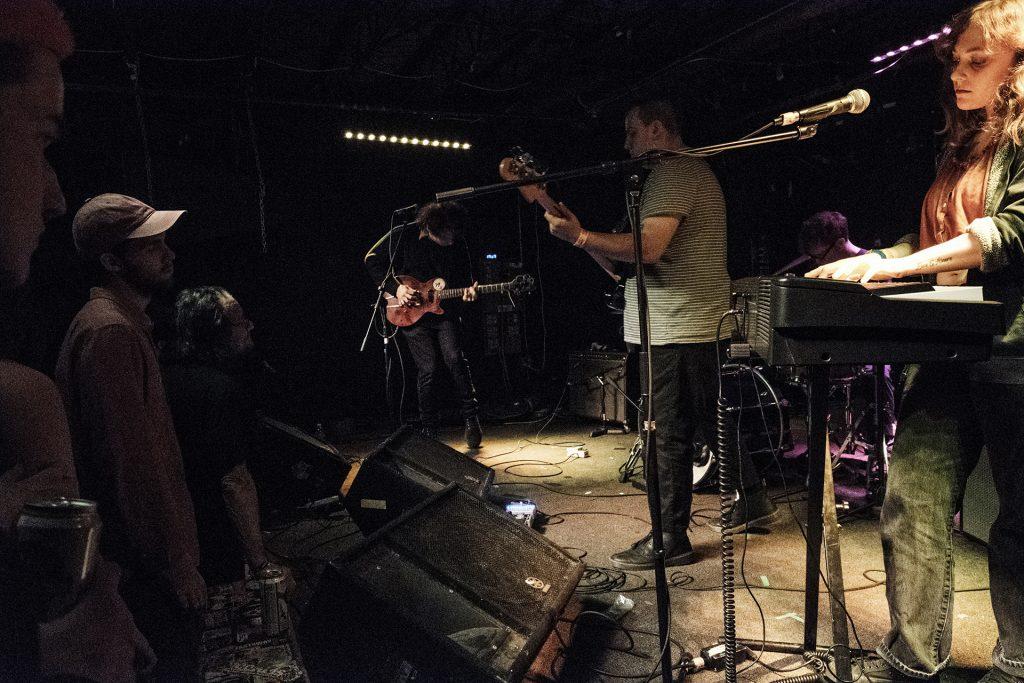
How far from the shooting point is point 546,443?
6.54 metres

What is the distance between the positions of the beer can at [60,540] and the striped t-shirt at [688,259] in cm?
252

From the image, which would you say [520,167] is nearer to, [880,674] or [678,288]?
[678,288]

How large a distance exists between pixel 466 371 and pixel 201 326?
139 inches

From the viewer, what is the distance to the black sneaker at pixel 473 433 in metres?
6.19

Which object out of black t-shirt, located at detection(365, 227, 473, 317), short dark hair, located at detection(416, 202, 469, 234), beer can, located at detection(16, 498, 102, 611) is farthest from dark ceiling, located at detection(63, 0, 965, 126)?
beer can, located at detection(16, 498, 102, 611)

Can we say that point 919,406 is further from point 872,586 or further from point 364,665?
point 364,665

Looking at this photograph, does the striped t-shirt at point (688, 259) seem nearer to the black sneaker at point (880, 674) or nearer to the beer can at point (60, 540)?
the black sneaker at point (880, 674)

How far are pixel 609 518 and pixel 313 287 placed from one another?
4.75m

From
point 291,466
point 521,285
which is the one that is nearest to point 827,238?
point 521,285

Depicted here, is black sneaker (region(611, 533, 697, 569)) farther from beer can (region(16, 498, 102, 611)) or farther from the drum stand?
the drum stand

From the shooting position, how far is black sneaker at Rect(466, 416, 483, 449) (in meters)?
6.19

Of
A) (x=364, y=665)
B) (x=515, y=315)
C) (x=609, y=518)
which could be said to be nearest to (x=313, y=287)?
(x=515, y=315)

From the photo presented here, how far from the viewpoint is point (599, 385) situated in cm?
693

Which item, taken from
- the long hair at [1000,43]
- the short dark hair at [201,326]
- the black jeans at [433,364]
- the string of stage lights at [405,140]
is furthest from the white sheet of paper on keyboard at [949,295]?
the string of stage lights at [405,140]
